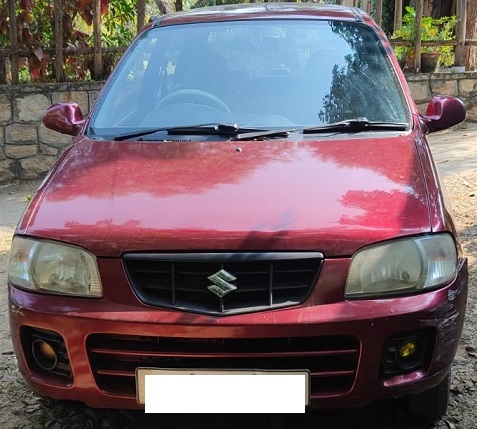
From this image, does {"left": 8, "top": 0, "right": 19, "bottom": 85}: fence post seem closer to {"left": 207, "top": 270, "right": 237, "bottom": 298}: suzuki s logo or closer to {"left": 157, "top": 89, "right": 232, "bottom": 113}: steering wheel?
{"left": 157, "top": 89, "right": 232, "bottom": 113}: steering wheel

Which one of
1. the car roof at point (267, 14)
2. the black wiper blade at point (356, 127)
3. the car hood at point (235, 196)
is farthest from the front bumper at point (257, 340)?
the car roof at point (267, 14)

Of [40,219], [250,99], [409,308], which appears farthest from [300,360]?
[250,99]

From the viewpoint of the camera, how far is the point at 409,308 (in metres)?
2.07

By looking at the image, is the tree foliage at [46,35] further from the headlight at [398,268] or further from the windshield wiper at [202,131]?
the headlight at [398,268]

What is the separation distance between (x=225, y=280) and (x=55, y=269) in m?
0.61

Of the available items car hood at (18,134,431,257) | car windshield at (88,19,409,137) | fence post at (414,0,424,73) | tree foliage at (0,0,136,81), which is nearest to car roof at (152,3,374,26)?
car windshield at (88,19,409,137)

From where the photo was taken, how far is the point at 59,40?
7.57 metres

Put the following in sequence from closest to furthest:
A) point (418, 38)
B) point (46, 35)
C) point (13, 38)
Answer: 1. point (13, 38)
2. point (46, 35)
3. point (418, 38)

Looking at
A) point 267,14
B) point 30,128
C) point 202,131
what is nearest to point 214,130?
point 202,131

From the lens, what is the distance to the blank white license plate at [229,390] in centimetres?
205

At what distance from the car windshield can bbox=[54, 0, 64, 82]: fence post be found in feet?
14.1

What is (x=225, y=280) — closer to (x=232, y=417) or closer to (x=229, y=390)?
(x=229, y=390)

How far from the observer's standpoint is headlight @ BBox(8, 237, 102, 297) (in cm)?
215

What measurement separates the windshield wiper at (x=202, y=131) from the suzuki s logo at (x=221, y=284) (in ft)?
3.01
